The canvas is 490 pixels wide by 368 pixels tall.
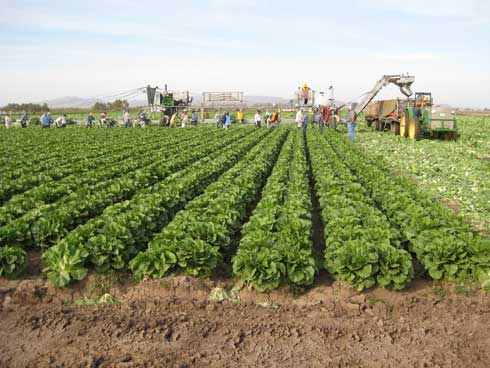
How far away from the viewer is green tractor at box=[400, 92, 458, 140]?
76.6ft

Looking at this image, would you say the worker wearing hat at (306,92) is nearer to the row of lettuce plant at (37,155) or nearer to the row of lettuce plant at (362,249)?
the row of lettuce plant at (37,155)

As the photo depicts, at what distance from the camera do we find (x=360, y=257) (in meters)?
5.96

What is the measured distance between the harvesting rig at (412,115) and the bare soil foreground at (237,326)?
62.8 feet

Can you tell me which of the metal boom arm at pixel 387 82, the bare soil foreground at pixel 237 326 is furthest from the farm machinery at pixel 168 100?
the bare soil foreground at pixel 237 326

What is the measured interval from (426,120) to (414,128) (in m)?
0.95

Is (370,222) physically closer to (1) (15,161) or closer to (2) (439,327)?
(2) (439,327)

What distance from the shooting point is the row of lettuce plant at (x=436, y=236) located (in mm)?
6184

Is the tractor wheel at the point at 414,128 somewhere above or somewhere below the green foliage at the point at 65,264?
above

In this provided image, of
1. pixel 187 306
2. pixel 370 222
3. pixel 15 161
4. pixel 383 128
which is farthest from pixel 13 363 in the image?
pixel 383 128

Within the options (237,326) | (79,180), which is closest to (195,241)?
(237,326)

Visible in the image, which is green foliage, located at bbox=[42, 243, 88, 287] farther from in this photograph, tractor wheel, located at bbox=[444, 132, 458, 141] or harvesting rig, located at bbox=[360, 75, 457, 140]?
tractor wheel, located at bbox=[444, 132, 458, 141]

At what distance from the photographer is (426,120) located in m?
23.7

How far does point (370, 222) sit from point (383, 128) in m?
25.0

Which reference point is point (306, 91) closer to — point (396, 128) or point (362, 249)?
point (396, 128)
